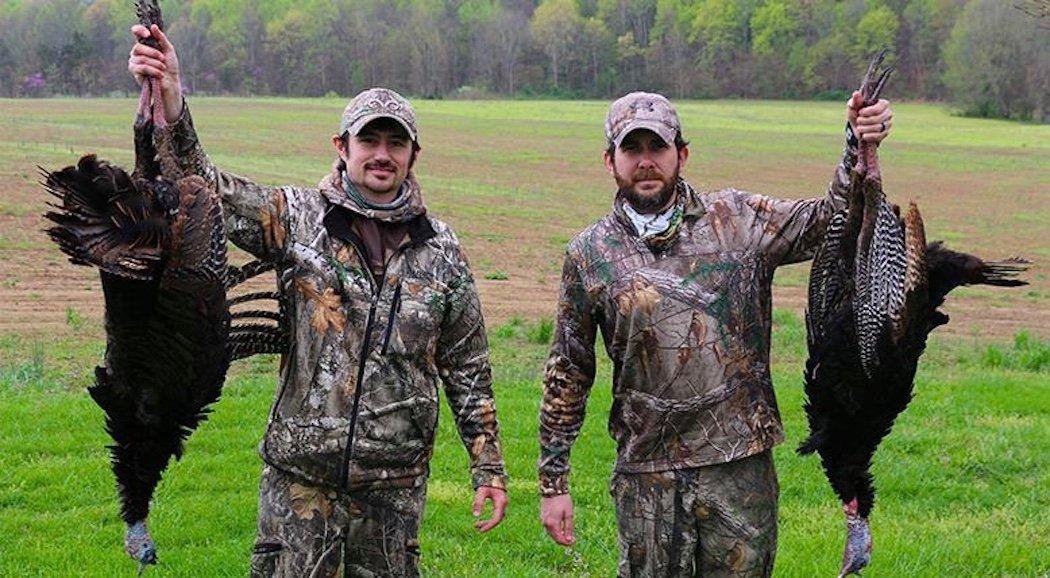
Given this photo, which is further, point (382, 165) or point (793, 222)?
point (793, 222)

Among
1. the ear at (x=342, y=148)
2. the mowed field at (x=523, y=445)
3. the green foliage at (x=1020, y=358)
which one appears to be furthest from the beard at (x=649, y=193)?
the green foliage at (x=1020, y=358)

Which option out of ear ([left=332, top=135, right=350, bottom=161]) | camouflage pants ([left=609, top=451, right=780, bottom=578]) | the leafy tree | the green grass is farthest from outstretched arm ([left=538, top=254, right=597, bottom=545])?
the leafy tree

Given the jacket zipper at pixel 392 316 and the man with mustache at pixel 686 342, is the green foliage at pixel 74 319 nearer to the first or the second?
the jacket zipper at pixel 392 316

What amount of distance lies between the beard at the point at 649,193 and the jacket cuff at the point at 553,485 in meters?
1.14

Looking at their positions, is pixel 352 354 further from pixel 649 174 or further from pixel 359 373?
pixel 649 174

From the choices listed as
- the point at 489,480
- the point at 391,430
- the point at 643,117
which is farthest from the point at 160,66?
the point at 489,480

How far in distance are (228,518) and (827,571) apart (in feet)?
11.6

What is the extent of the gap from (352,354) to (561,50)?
359 ft

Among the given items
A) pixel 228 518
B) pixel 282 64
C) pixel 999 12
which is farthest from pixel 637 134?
pixel 282 64

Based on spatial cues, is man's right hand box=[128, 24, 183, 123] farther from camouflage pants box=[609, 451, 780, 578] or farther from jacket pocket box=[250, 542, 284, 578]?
camouflage pants box=[609, 451, 780, 578]

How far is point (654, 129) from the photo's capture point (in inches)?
174

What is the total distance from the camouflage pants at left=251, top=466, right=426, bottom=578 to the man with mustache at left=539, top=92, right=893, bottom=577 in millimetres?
902

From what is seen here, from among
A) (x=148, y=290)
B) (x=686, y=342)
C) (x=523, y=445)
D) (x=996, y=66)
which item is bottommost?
(x=523, y=445)

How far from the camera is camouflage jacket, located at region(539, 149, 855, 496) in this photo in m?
4.41
